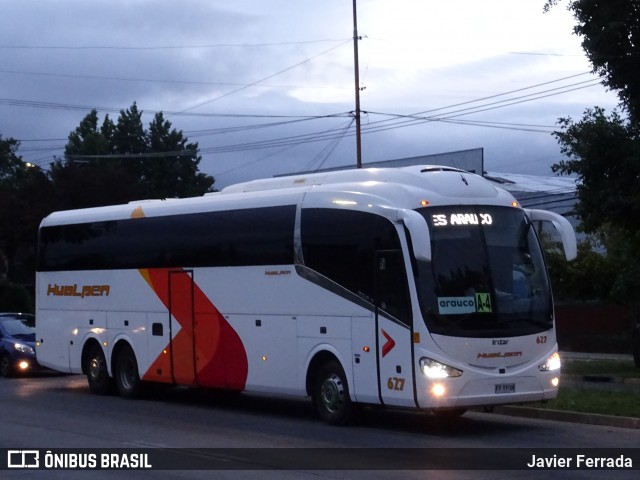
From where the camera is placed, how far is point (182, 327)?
64.4ft

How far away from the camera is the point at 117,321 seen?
21.4m

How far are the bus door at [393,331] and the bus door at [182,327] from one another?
5075 mm

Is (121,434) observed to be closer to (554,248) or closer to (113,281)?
(113,281)

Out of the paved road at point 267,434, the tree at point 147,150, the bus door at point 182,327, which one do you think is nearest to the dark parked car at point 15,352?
the paved road at point 267,434

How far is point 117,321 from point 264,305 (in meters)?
4.93

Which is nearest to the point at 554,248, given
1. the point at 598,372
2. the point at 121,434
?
the point at 598,372

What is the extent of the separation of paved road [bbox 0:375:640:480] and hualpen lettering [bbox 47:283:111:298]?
2.39 meters

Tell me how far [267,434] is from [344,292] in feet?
8.06

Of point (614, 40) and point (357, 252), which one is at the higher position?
point (614, 40)

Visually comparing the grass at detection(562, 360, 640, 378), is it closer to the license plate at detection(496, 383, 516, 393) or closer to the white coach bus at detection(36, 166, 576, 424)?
the white coach bus at detection(36, 166, 576, 424)

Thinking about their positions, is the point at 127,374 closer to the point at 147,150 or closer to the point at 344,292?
the point at 344,292

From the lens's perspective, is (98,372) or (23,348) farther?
(23,348)

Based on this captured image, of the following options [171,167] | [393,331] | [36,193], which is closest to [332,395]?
[393,331]

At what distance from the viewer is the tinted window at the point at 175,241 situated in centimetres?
1766
